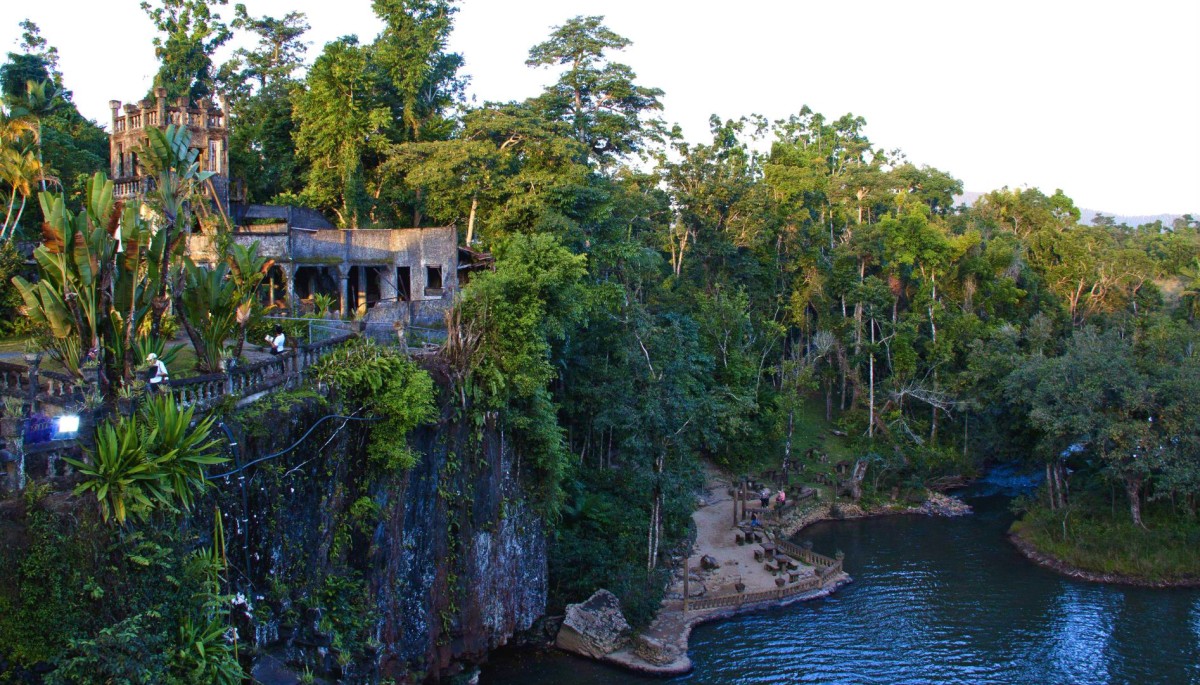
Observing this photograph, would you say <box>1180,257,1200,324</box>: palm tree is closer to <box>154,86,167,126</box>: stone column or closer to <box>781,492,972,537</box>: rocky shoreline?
<box>781,492,972,537</box>: rocky shoreline

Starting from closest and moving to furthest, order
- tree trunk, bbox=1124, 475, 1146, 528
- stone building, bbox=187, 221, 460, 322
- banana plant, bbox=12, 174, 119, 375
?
banana plant, bbox=12, 174, 119, 375 < stone building, bbox=187, 221, 460, 322 < tree trunk, bbox=1124, 475, 1146, 528

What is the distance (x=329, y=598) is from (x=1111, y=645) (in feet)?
77.3

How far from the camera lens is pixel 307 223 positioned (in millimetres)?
34500

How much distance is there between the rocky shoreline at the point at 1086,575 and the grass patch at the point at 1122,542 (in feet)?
0.41

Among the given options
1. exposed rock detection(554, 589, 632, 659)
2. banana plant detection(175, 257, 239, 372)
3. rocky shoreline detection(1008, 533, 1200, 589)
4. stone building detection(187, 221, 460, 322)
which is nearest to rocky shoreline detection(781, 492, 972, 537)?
rocky shoreline detection(1008, 533, 1200, 589)

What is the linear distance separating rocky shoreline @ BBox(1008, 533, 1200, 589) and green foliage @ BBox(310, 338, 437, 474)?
87.6ft

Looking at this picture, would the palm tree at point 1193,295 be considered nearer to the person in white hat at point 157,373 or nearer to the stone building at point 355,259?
the stone building at point 355,259

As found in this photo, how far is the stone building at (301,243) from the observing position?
30.0 meters

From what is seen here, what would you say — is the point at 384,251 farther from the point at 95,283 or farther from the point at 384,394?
the point at 95,283

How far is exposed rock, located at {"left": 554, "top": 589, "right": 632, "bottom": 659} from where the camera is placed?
2419 cm

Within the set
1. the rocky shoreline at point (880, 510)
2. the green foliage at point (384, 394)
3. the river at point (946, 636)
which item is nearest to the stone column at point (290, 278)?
the green foliage at point (384, 394)

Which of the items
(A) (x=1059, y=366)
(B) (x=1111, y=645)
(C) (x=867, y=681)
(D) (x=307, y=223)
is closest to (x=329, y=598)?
(C) (x=867, y=681)

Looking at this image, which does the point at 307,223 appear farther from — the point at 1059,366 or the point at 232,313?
the point at 1059,366

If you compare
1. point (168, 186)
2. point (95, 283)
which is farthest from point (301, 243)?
point (95, 283)
